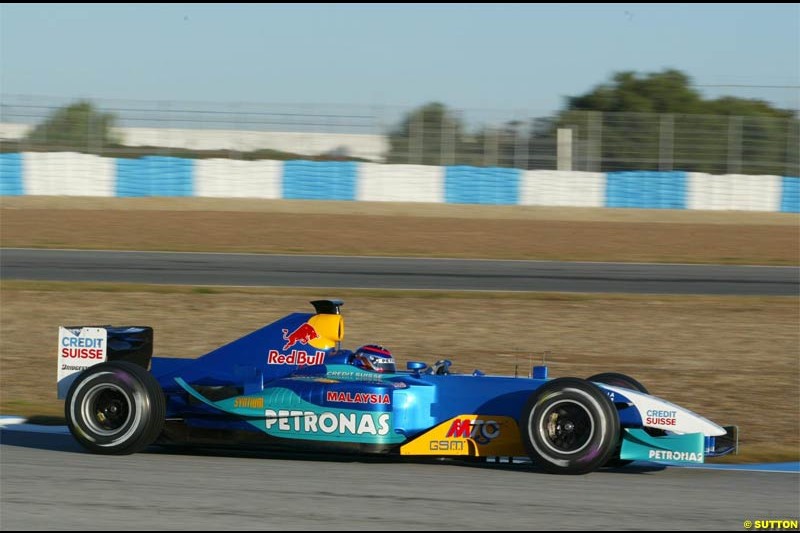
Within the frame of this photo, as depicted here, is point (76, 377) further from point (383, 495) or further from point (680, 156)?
point (680, 156)

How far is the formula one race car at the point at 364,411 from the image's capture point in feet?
20.6

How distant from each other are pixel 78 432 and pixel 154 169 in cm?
2218

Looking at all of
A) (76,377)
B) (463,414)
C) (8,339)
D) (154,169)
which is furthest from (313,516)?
(154,169)

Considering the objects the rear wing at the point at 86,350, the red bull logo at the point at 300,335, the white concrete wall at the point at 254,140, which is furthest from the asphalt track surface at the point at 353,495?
the white concrete wall at the point at 254,140

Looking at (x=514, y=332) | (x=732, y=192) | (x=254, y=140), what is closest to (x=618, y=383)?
(x=514, y=332)

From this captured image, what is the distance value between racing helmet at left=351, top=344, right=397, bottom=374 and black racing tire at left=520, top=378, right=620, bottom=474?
3.49 feet

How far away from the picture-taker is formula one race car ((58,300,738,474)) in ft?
20.6

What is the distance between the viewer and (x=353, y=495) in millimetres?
5691

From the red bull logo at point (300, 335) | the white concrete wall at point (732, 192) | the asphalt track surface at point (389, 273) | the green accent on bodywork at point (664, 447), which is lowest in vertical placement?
the green accent on bodywork at point (664, 447)

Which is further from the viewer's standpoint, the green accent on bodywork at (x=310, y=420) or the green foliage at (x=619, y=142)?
the green foliage at (x=619, y=142)

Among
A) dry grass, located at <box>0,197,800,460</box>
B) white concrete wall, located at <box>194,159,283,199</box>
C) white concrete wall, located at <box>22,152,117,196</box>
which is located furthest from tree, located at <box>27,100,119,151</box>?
dry grass, located at <box>0,197,800,460</box>

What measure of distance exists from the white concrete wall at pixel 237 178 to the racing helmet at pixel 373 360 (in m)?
21.8

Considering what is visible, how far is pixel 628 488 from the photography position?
6.03 metres

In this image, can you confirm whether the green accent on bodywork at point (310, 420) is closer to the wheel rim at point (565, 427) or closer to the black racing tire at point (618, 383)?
the wheel rim at point (565, 427)
